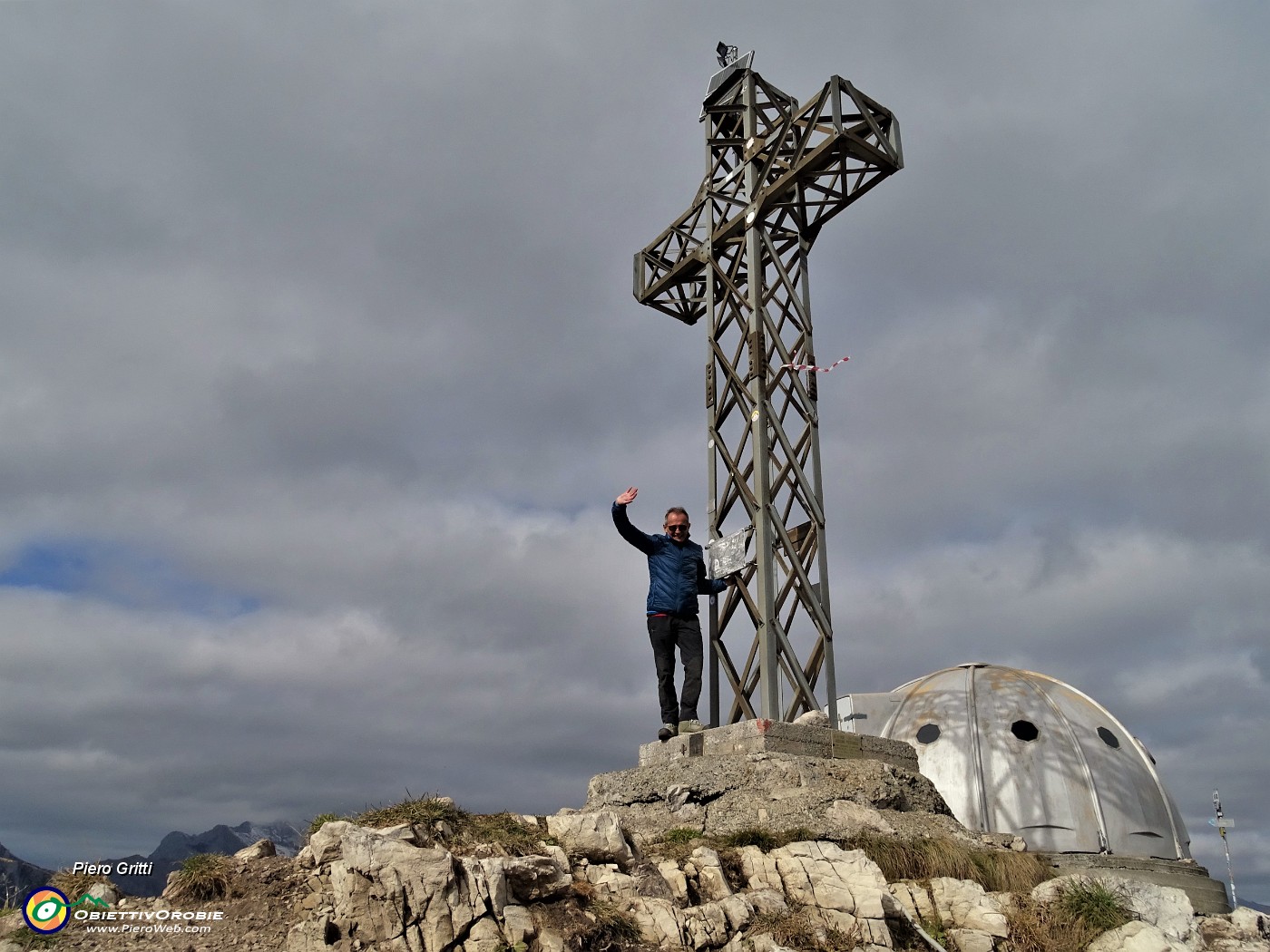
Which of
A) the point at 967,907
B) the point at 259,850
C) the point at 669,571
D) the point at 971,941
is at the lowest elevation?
the point at 971,941

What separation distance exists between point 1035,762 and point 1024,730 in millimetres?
755

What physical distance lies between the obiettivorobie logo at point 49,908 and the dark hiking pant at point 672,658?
6.17 meters

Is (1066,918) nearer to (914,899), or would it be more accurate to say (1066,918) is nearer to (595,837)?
(914,899)

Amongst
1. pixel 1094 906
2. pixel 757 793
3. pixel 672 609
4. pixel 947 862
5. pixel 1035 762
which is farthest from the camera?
pixel 1035 762

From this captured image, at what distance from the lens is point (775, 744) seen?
977 centimetres

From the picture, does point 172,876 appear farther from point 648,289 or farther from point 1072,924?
point 648,289

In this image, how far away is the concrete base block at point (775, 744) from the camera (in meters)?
9.81

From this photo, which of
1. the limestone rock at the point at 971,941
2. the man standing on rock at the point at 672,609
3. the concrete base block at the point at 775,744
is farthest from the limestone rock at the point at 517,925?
the man standing on rock at the point at 672,609

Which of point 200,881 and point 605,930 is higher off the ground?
point 200,881

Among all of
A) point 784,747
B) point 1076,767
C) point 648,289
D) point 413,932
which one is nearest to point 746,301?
point 648,289

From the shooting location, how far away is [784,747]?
9.82 m

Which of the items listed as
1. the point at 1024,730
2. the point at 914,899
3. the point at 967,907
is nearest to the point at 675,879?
the point at 914,899

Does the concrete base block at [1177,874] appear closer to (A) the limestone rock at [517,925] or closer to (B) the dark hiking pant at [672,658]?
(B) the dark hiking pant at [672,658]

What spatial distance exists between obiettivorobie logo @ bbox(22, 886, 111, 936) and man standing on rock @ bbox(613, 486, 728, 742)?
236 inches
